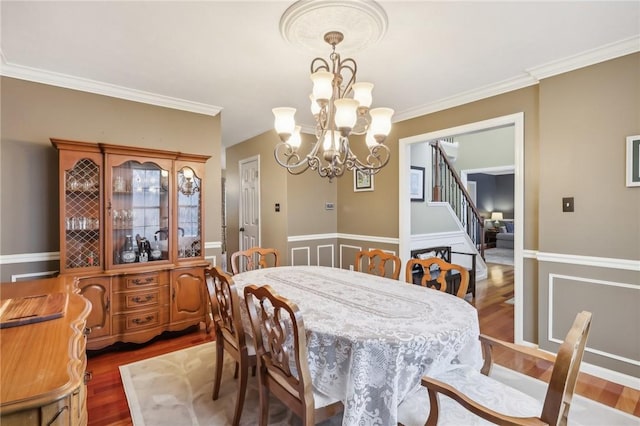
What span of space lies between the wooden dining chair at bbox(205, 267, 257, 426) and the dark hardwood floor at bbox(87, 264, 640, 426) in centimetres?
70

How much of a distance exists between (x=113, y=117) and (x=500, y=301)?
17.1 feet

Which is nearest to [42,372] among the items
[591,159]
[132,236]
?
[132,236]

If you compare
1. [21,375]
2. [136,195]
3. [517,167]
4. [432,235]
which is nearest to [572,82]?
[517,167]

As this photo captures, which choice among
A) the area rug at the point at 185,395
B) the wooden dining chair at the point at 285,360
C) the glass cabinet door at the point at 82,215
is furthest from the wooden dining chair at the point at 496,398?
the glass cabinet door at the point at 82,215

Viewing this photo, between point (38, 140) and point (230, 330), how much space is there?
255cm

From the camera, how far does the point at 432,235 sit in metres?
4.75

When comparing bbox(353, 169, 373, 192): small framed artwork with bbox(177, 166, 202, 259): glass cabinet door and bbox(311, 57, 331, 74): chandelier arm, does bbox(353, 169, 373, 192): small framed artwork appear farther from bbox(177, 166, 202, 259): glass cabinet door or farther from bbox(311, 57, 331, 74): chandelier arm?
bbox(177, 166, 202, 259): glass cabinet door

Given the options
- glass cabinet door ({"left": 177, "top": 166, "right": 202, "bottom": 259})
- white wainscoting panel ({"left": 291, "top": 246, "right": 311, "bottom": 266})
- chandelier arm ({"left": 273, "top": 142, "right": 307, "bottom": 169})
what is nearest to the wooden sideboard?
chandelier arm ({"left": 273, "top": 142, "right": 307, "bottom": 169})

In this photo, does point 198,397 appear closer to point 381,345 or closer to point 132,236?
point 381,345

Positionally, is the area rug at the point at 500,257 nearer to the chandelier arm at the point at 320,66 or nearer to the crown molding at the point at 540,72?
the crown molding at the point at 540,72

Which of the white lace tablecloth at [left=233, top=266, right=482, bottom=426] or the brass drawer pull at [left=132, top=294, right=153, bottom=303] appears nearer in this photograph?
the white lace tablecloth at [left=233, top=266, right=482, bottom=426]

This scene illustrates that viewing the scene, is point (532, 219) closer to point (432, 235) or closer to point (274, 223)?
point (432, 235)

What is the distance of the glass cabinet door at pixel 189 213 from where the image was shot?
326 cm

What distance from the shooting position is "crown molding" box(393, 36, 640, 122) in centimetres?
227
